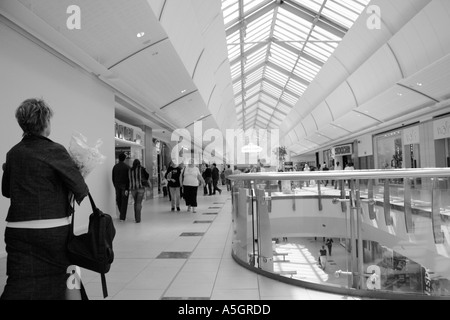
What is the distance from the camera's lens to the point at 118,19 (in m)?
5.76

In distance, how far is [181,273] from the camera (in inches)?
166

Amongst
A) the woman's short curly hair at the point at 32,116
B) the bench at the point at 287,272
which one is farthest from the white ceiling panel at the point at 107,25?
the bench at the point at 287,272

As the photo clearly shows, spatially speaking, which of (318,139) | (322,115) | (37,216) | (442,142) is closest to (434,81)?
(442,142)

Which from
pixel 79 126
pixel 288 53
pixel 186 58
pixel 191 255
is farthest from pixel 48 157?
pixel 288 53

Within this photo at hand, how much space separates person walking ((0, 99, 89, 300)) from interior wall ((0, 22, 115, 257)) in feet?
3.95

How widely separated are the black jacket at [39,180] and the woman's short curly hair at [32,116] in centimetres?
7

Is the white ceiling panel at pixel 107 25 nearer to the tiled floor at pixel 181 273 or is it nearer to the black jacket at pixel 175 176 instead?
the tiled floor at pixel 181 273

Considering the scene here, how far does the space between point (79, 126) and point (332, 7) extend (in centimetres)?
1090

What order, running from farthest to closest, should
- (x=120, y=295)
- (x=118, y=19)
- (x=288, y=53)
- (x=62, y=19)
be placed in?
(x=288, y=53)
(x=118, y=19)
(x=62, y=19)
(x=120, y=295)

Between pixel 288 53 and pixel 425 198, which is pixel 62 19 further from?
pixel 288 53

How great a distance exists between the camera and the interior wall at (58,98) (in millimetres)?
5008

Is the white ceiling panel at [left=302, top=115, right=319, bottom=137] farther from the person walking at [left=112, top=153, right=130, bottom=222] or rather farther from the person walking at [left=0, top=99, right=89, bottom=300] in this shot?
the person walking at [left=0, top=99, right=89, bottom=300]

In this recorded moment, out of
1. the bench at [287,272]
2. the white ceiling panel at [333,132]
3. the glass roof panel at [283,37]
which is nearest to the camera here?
the bench at [287,272]

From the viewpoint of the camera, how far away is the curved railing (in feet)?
11.8
